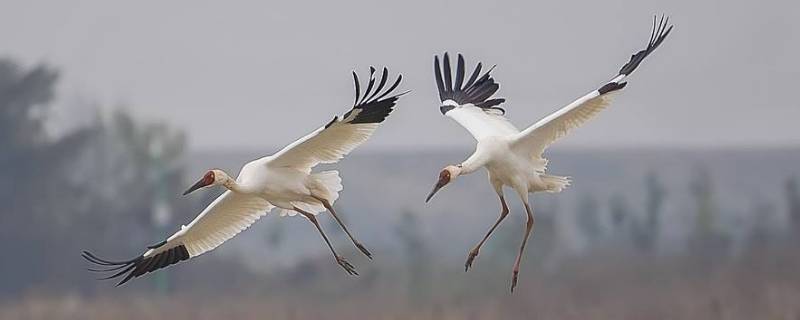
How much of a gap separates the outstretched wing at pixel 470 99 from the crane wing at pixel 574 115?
1.33ft

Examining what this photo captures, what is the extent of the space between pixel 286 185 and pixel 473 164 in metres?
0.98

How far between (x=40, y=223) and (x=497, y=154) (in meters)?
15.0

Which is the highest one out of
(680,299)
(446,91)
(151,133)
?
(151,133)

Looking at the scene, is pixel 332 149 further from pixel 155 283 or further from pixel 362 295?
pixel 155 283

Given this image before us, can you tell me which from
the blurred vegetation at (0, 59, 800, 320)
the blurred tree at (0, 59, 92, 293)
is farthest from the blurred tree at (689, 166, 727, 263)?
the blurred tree at (0, 59, 92, 293)

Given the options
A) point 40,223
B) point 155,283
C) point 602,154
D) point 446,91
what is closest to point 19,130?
point 40,223

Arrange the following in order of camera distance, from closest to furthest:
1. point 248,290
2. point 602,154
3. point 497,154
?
point 497,154 < point 248,290 < point 602,154

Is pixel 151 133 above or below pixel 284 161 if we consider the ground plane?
above

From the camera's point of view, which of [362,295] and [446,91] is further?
[362,295]

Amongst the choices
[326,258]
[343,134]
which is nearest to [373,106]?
[343,134]

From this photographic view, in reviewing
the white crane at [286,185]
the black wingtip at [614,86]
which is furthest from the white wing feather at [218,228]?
the black wingtip at [614,86]

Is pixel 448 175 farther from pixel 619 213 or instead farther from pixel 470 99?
pixel 619 213

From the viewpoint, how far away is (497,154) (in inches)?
380

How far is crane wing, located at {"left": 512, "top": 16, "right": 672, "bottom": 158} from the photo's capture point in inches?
369
